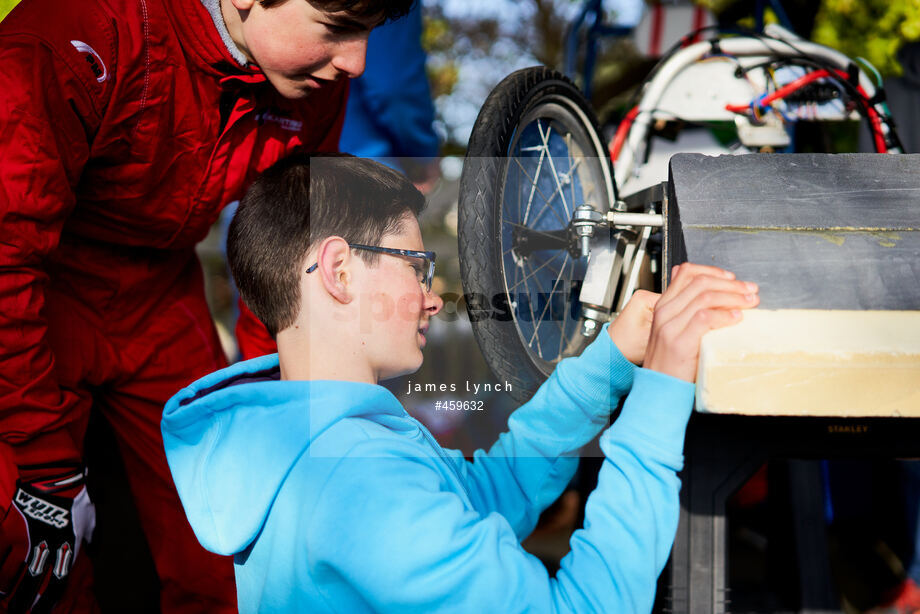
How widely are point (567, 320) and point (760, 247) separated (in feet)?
2.15

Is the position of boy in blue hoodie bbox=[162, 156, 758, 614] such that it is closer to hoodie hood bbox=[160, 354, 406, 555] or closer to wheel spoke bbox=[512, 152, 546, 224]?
hoodie hood bbox=[160, 354, 406, 555]

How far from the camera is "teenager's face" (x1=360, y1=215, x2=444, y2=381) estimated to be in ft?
3.90

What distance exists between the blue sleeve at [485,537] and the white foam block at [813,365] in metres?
0.08

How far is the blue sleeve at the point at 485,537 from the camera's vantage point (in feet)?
3.04

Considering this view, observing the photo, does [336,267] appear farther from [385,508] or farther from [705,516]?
[705,516]

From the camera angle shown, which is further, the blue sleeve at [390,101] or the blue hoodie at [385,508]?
the blue sleeve at [390,101]

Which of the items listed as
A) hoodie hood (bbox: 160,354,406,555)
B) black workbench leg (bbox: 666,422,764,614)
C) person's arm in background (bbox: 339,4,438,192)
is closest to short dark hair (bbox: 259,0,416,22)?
hoodie hood (bbox: 160,354,406,555)

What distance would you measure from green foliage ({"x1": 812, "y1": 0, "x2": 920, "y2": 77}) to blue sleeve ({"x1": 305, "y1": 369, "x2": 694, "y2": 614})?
437 centimetres

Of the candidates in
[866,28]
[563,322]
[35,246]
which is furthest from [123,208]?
[866,28]

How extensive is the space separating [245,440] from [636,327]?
1.98 feet

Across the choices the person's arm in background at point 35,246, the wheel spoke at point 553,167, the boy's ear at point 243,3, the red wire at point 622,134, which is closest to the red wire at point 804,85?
the red wire at point 622,134

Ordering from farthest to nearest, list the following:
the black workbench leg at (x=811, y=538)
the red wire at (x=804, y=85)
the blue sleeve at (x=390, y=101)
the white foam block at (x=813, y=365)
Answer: the blue sleeve at (x=390, y=101), the black workbench leg at (x=811, y=538), the red wire at (x=804, y=85), the white foam block at (x=813, y=365)

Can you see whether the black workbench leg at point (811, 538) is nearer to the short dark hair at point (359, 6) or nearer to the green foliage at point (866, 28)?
the short dark hair at point (359, 6)

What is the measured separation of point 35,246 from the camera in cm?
125
